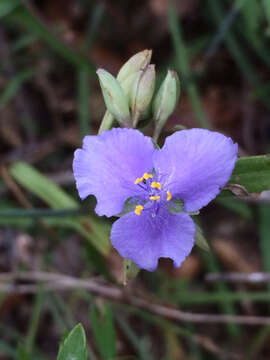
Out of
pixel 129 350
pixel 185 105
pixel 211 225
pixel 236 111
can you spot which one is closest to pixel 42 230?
pixel 129 350

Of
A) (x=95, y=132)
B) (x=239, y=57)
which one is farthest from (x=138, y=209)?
(x=95, y=132)

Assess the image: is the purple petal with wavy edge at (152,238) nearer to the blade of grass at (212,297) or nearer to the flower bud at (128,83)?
the flower bud at (128,83)

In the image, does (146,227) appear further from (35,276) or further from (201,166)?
(35,276)

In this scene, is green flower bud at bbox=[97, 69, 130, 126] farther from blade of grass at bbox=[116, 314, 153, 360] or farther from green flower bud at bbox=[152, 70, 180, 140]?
blade of grass at bbox=[116, 314, 153, 360]

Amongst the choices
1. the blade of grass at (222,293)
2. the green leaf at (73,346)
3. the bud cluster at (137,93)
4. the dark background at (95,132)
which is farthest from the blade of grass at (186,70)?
the green leaf at (73,346)

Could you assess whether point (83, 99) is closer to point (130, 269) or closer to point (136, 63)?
point (136, 63)

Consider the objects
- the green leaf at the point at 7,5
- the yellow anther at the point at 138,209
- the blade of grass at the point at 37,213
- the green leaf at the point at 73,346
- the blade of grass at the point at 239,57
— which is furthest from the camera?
the blade of grass at the point at 239,57
